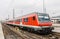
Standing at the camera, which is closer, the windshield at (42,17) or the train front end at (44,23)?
the train front end at (44,23)

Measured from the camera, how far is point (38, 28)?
55.8 feet

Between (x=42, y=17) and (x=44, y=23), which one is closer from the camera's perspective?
(x=44, y=23)

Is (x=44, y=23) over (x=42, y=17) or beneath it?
beneath

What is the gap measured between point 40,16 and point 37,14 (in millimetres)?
462

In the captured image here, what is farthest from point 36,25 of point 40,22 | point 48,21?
point 48,21

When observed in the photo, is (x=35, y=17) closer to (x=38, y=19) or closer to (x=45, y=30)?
(x=38, y=19)

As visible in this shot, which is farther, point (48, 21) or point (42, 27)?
point (48, 21)

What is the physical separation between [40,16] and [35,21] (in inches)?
34.8

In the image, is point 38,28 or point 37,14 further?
point 37,14

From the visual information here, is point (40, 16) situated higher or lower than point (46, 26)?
higher

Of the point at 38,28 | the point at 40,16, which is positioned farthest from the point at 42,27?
the point at 40,16

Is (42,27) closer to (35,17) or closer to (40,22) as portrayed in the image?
(40,22)

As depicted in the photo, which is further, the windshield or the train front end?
the windshield

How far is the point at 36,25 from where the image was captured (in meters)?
17.8
